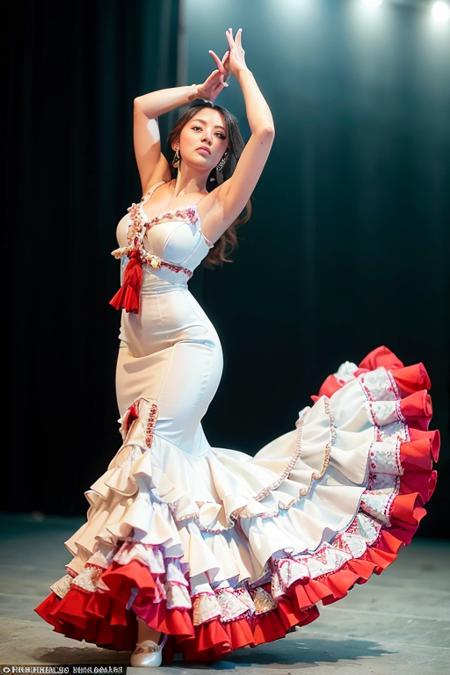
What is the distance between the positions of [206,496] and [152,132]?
43.3 inches

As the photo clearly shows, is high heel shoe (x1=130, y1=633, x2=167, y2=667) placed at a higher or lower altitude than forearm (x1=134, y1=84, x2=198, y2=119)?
lower

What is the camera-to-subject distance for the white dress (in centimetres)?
226

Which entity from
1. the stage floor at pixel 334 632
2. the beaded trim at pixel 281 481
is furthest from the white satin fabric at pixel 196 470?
the stage floor at pixel 334 632

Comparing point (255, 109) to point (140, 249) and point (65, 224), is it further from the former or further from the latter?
point (65, 224)

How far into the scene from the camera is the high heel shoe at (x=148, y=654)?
90.5 inches

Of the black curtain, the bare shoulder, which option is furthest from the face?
the black curtain

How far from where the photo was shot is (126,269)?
259 cm

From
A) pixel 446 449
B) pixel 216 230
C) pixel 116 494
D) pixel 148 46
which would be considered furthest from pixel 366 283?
pixel 116 494

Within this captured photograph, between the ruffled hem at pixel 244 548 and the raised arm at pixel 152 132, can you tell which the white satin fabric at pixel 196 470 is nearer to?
the ruffled hem at pixel 244 548

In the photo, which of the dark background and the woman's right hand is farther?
the dark background

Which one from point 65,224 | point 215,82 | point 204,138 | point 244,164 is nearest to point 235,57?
point 215,82

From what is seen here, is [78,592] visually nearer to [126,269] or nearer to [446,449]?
[126,269]

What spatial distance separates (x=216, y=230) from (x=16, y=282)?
3026 millimetres

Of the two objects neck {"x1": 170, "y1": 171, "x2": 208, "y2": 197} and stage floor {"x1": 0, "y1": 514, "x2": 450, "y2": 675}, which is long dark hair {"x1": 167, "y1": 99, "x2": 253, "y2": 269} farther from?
stage floor {"x1": 0, "y1": 514, "x2": 450, "y2": 675}
